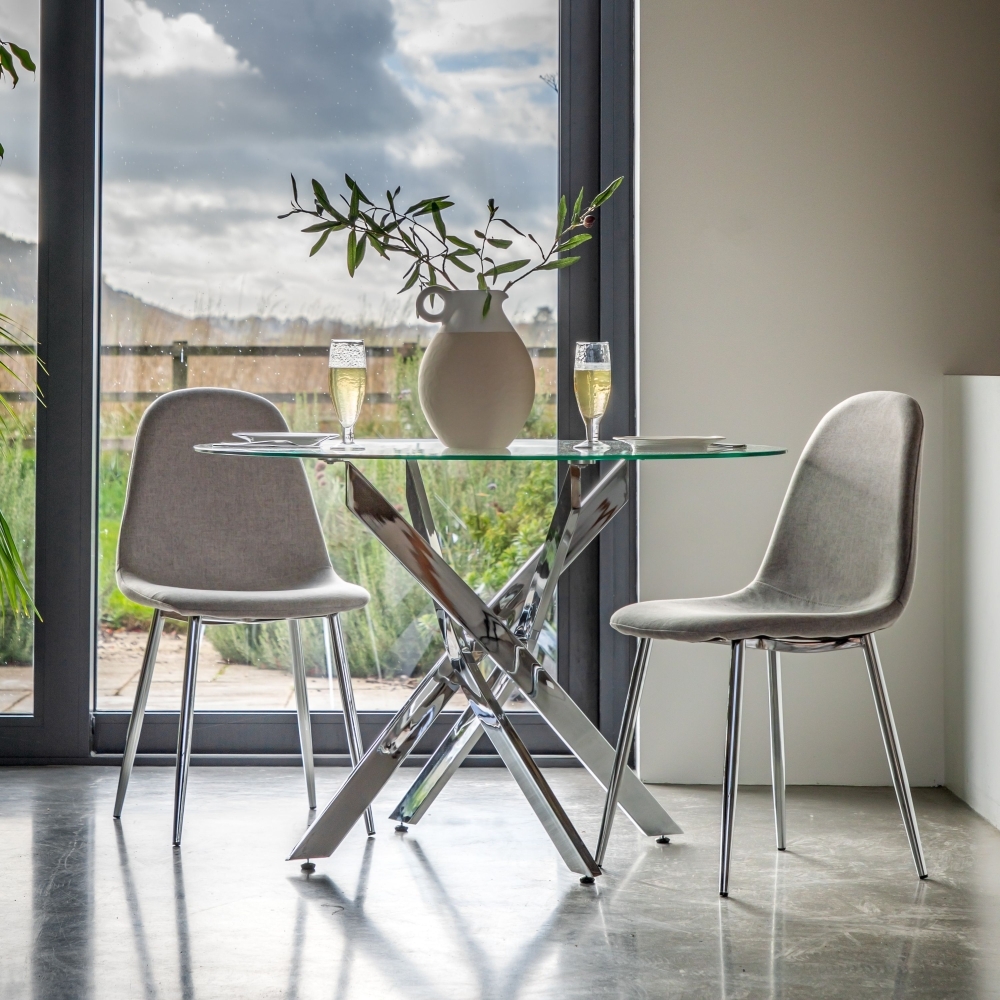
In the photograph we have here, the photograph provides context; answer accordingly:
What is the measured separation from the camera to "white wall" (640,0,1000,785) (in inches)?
122

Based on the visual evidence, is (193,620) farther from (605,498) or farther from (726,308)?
(726,308)

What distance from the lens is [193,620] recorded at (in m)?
2.70

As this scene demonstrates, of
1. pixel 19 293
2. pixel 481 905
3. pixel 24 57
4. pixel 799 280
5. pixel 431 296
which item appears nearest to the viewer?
pixel 481 905

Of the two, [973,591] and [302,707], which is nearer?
[302,707]

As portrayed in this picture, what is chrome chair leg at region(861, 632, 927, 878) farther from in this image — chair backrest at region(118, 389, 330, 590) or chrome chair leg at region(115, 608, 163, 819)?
chrome chair leg at region(115, 608, 163, 819)

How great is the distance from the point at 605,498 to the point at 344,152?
4.69 feet

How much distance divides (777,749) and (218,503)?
4.91 ft

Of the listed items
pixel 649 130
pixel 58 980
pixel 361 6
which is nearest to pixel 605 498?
pixel 649 130

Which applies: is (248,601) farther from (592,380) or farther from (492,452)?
(592,380)

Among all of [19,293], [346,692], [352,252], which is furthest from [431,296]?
[19,293]

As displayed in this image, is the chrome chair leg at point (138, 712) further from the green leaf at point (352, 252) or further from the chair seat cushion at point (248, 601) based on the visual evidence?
the green leaf at point (352, 252)

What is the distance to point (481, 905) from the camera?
2.29 metres

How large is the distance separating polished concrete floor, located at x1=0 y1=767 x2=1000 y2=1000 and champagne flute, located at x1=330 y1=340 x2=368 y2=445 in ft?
3.02

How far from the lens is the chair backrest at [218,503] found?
3000 mm
